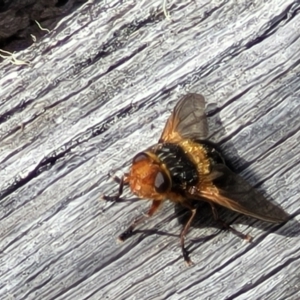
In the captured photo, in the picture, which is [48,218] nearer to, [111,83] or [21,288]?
[21,288]

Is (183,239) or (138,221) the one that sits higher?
(138,221)

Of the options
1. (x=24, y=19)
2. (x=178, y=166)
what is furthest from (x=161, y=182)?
(x=24, y=19)

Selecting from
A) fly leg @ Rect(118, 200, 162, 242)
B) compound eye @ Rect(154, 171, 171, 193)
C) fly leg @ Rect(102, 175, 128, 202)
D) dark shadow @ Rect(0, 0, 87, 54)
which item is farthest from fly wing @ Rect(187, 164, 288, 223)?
dark shadow @ Rect(0, 0, 87, 54)

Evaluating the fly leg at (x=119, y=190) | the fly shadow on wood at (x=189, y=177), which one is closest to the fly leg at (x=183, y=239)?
the fly shadow on wood at (x=189, y=177)

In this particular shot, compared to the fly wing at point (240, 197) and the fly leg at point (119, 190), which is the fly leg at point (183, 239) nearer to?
the fly wing at point (240, 197)

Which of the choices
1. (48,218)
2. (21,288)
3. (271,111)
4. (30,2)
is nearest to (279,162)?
(271,111)

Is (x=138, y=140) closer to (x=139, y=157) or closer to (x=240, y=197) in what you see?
(x=139, y=157)

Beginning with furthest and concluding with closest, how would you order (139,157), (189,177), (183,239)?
1. (189,177)
2. (139,157)
3. (183,239)
